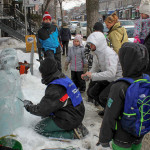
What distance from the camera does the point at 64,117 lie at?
288 cm

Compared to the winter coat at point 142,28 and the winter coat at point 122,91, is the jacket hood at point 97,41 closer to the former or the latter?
the winter coat at point 142,28

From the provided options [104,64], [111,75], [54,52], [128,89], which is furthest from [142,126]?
[54,52]

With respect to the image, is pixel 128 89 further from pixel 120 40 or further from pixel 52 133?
pixel 120 40

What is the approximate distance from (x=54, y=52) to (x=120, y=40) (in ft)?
7.88

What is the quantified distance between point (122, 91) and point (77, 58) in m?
3.48

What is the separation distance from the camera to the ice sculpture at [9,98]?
9.47ft

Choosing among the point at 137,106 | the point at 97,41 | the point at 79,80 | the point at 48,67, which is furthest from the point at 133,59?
the point at 79,80

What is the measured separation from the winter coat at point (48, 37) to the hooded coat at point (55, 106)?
11.1 ft

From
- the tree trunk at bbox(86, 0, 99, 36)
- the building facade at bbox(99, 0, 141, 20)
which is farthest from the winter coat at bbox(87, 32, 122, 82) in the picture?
the building facade at bbox(99, 0, 141, 20)

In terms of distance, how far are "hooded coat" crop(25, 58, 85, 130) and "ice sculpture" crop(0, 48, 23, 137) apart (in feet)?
1.31

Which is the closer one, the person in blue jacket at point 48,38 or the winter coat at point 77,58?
the winter coat at point 77,58

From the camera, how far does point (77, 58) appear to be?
5172 millimetres

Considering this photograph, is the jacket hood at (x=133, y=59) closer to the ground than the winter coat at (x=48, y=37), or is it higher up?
closer to the ground

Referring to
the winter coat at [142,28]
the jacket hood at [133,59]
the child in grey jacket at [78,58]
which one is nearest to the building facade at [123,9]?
the child in grey jacket at [78,58]
